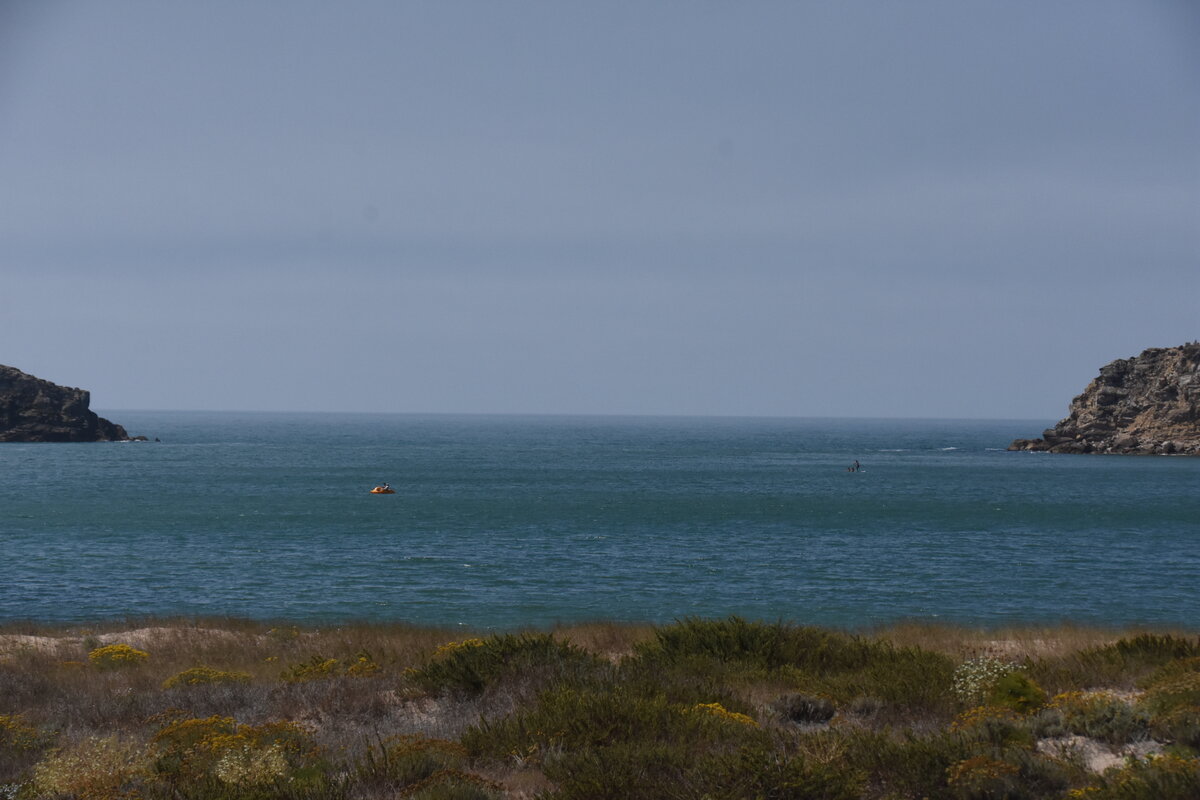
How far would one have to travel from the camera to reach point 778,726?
29.6ft

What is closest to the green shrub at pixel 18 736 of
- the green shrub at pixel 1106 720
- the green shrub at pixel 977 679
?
the green shrub at pixel 977 679

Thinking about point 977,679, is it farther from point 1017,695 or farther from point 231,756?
point 231,756

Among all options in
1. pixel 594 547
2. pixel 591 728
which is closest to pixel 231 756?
pixel 591 728

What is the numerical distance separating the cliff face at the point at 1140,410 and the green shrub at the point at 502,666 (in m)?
137

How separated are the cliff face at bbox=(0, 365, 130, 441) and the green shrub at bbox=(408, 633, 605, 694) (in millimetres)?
162329

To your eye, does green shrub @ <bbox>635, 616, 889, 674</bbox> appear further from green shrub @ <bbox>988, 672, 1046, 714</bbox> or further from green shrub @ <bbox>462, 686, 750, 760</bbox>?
green shrub @ <bbox>462, 686, 750, 760</bbox>

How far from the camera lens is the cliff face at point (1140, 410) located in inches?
4985

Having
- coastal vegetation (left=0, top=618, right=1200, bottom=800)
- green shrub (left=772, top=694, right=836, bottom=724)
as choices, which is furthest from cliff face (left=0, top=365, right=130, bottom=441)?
green shrub (left=772, top=694, right=836, bottom=724)

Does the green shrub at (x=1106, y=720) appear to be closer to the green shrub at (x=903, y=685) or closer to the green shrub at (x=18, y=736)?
the green shrub at (x=903, y=685)

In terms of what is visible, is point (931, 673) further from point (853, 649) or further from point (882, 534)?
point (882, 534)

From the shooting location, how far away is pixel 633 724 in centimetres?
848

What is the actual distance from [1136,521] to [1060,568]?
21.0 m

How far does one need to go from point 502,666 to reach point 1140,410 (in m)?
148

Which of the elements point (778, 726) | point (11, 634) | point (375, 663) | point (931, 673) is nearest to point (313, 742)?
point (778, 726)
